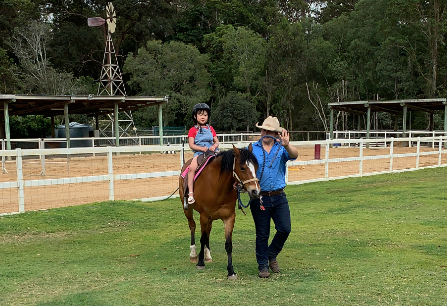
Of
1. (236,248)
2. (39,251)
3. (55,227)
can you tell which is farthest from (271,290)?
(55,227)

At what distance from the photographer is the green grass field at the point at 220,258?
13.7 ft

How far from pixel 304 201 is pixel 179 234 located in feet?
12.9

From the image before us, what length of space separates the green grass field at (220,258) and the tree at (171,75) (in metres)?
33.0

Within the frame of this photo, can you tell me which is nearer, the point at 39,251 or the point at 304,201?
the point at 39,251

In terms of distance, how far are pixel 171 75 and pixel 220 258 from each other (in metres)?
37.1

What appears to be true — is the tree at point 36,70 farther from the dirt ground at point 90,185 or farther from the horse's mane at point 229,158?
the horse's mane at point 229,158

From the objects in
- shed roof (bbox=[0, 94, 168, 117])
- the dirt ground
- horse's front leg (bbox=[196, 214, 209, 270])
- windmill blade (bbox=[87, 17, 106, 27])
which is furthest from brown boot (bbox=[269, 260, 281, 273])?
windmill blade (bbox=[87, 17, 106, 27])

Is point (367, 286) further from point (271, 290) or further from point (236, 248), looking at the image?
point (236, 248)

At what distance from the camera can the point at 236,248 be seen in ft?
20.1

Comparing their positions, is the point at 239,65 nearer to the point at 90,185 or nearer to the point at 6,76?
the point at 6,76

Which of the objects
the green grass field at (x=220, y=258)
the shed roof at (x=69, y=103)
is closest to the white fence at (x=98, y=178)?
the green grass field at (x=220, y=258)

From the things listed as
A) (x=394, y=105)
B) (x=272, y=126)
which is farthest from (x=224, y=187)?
(x=394, y=105)

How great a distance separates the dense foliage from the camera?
131 feet

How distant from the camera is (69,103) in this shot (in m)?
23.9
